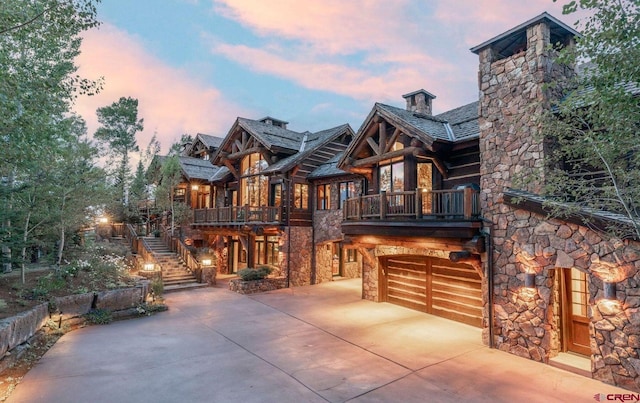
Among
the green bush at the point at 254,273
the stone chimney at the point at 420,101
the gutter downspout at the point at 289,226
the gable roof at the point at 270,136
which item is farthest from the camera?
the gable roof at the point at 270,136

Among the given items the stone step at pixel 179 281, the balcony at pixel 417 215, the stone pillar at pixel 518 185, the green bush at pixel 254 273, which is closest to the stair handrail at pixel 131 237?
the stone step at pixel 179 281

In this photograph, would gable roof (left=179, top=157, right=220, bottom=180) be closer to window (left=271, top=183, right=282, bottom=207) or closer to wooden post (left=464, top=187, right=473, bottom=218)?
window (left=271, top=183, right=282, bottom=207)

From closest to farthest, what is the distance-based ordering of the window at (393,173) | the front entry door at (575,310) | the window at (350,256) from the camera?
the front entry door at (575,310)
the window at (393,173)
the window at (350,256)

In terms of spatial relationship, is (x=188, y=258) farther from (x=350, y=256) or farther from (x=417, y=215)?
(x=417, y=215)

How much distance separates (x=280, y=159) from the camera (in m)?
19.1

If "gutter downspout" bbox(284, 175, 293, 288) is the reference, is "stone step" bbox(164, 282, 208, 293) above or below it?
below

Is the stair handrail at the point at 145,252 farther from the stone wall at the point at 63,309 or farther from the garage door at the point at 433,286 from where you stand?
the garage door at the point at 433,286

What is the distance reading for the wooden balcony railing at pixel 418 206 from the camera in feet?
29.1

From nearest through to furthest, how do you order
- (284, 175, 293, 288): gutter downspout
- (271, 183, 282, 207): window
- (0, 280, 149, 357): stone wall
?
1. (0, 280, 149, 357): stone wall
2. (284, 175, 293, 288): gutter downspout
3. (271, 183, 282, 207): window

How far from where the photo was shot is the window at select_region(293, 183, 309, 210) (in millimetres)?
17844

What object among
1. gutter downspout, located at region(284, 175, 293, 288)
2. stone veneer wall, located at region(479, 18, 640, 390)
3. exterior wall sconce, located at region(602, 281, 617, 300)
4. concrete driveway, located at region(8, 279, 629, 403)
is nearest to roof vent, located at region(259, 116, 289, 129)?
gutter downspout, located at region(284, 175, 293, 288)

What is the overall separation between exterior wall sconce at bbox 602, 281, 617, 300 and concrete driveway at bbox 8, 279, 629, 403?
1742 mm

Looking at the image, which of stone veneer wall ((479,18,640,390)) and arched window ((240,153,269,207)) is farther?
arched window ((240,153,269,207))

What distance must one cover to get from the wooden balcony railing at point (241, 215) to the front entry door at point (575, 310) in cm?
1256
